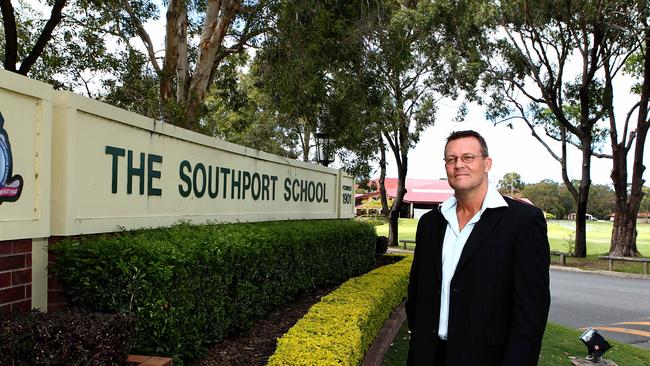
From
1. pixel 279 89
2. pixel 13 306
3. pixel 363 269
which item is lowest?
pixel 363 269

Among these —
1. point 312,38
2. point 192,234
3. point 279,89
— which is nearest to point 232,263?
point 192,234

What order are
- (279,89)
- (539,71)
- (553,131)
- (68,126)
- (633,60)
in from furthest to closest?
(553,131), (633,60), (539,71), (279,89), (68,126)

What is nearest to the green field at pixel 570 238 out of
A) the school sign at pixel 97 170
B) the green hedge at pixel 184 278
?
the green hedge at pixel 184 278

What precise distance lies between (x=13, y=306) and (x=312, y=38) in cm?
520

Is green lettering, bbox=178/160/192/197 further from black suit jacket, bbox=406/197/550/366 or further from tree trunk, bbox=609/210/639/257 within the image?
tree trunk, bbox=609/210/639/257

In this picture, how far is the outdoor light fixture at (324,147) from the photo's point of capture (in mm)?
8891

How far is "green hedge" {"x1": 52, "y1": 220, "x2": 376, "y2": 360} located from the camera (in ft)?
10.7

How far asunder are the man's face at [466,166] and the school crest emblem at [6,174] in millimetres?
2504

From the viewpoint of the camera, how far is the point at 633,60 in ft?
65.9

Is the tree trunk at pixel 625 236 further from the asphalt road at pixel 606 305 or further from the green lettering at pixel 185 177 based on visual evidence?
the green lettering at pixel 185 177

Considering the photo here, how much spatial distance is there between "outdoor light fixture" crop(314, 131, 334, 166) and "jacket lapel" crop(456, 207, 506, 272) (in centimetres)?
609

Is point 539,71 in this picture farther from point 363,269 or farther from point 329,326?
point 329,326

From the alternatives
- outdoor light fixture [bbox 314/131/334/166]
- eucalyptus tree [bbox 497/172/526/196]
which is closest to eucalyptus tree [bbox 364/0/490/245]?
outdoor light fixture [bbox 314/131/334/166]

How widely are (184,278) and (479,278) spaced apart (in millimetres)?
2188
